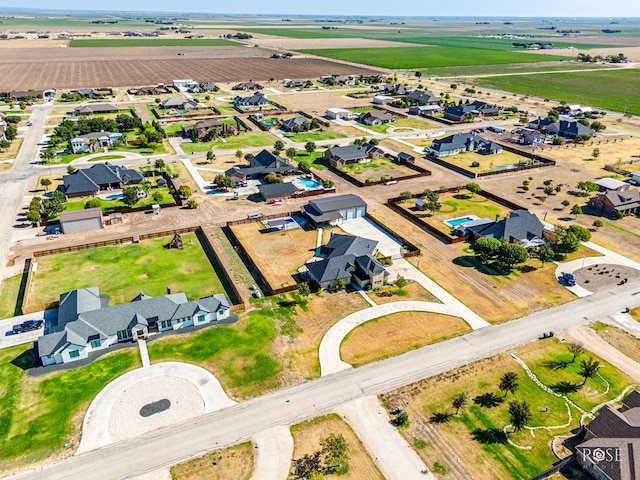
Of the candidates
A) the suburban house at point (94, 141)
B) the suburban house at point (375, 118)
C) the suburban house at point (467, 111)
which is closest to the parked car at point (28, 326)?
the suburban house at point (94, 141)

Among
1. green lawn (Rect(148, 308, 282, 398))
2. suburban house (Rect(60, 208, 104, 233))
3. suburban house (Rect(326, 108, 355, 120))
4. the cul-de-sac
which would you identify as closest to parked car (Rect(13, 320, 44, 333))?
the cul-de-sac

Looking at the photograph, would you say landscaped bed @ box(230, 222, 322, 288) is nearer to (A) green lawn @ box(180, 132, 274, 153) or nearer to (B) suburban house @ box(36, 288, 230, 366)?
(B) suburban house @ box(36, 288, 230, 366)

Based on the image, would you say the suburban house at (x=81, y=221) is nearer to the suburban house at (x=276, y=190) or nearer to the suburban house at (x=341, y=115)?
the suburban house at (x=276, y=190)

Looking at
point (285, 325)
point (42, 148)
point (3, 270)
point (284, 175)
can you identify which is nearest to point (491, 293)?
point (285, 325)

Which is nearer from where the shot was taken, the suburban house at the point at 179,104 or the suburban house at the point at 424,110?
the suburban house at the point at 179,104

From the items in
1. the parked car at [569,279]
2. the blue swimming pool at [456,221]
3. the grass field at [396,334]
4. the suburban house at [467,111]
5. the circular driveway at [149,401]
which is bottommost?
the circular driveway at [149,401]

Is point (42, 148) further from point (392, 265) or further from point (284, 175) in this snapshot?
point (392, 265)

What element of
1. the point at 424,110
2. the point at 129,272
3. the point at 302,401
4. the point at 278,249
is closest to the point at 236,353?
the point at 302,401
